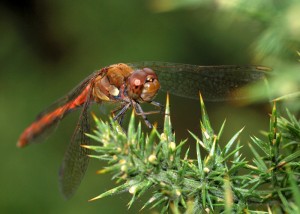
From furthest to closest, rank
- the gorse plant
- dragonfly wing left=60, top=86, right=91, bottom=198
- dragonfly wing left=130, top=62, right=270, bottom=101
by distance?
dragonfly wing left=130, top=62, right=270, bottom=101, dragonfly wing left=60, top=86, right=91, bottom=198, the gorse plant

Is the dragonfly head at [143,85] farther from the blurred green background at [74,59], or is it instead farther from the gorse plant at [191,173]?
the blurred green background at [74,59]

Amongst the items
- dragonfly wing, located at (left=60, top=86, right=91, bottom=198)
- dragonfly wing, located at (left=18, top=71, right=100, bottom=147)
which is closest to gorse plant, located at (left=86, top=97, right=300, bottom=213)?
dragonfly wing, located at (left=60, top=86, right=91, bottom=198)

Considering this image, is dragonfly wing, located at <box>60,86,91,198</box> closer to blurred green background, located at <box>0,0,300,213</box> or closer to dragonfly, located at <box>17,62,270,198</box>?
dragonfly, located at <box>17,62,270,198</box>

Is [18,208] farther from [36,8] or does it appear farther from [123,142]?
[123,142]

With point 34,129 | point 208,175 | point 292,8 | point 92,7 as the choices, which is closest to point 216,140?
point 208,175

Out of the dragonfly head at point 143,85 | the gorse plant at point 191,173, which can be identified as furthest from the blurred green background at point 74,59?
the gorse plant at point 191,173

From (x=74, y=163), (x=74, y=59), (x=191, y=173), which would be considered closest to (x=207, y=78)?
(x=74, y=163)
